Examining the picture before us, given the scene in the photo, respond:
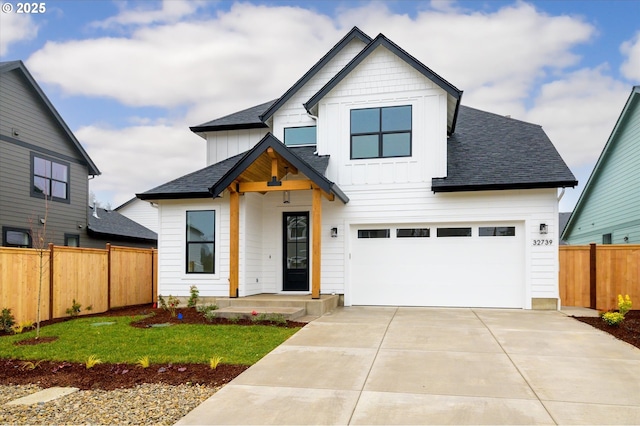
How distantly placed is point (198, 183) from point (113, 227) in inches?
405

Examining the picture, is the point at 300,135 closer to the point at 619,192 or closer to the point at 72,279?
the point at 72,279

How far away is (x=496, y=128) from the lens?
1416 centimetres

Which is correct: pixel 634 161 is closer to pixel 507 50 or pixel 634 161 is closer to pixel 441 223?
pixel 507 50

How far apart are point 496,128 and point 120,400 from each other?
1288 centimetres

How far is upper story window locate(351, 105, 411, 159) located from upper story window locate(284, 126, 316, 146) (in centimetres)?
163

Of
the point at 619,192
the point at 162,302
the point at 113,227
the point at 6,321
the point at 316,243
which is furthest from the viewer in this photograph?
the point at 113,227

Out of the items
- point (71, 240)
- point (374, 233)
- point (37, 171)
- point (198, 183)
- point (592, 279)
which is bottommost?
point (592, 279)

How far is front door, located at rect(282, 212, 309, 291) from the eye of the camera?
1263 centimetres

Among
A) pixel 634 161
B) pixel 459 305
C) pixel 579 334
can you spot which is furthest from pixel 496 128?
pixel 579 334

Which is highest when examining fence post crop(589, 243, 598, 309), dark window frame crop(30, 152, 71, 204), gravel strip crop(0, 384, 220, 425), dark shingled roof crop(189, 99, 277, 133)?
dark shingled roof crop(189, 99, 277, 133)

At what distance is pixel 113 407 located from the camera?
4.68m

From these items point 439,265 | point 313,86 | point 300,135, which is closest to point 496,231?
point 439,265

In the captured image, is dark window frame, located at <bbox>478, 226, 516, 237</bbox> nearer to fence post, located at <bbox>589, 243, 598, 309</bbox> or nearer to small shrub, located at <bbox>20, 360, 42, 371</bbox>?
fence post, located at <bbox>589, 243, 598, 309</bbox>

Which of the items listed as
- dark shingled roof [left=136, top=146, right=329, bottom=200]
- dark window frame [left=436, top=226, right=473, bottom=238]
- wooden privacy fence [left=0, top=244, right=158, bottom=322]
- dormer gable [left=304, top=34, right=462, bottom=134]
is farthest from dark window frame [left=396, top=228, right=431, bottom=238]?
wooden privacy fence [left=0, top=244, right=158, bottom=322]
